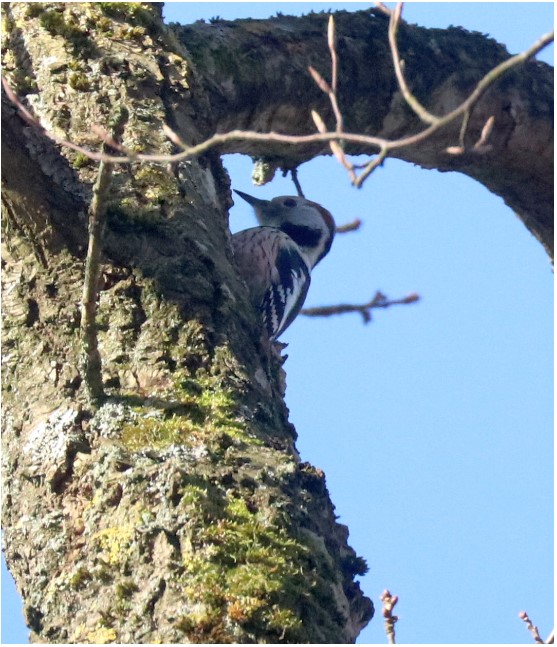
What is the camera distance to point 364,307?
11.1 ft

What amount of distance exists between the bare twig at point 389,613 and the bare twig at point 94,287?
915 mm

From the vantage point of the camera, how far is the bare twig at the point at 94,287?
8.13 ft

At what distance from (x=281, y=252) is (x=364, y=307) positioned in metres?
2.60

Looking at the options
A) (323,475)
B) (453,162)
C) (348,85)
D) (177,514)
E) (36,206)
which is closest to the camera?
(177,514)

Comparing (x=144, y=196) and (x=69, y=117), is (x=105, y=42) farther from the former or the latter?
(x=144, y=196)

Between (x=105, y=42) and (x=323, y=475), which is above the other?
(x=105, y=42)

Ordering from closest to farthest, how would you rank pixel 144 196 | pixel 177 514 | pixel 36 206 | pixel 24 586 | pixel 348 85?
pixel 177 514 < pixel 24 586 < pixel 36 206 < pixel 144 196 < pixel 348 85

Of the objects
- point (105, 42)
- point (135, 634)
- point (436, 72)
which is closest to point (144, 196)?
point (105, 42)

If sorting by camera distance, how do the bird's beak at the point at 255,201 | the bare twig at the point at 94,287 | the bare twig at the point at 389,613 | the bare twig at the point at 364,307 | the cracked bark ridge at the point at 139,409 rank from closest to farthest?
the bare twig at the point at 389,613 → the cracked bark ridge at the point at 139,409 → the bare twig at the point at 94,287 → the bare twig at the point at 364,307 → the bird's beak at the point at 255,201

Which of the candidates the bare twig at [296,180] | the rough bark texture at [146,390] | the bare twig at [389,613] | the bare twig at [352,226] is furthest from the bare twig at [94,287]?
the bare twig at [296,180]

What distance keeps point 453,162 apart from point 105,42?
2.41 metres

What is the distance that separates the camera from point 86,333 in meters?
2.56

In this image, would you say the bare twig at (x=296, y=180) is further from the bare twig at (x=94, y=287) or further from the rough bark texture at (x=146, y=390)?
the bare twig at (x=94, y=287)

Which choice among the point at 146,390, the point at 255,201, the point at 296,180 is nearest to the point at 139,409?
the point at 146,390
